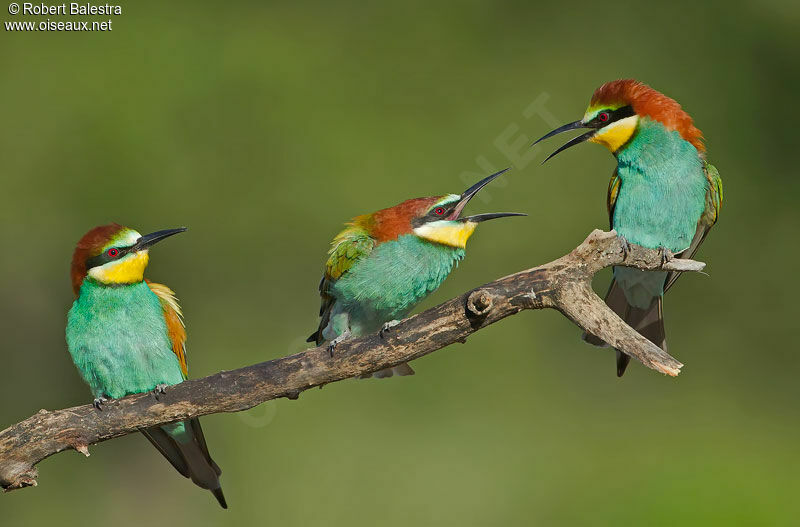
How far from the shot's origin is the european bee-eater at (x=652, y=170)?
10.3ft

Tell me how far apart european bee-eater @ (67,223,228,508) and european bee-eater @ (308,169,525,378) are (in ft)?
2.03

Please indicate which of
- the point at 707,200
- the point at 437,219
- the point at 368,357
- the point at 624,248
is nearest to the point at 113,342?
the point at 368,357

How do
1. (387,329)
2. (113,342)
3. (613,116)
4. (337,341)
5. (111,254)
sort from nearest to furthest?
(387,329) < (337,341) < (613,116) < (111,254) < (113,342)

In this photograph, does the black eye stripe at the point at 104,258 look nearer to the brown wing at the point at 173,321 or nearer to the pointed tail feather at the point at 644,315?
the brown wing at the point at 173,321

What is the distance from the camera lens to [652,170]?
130 inches

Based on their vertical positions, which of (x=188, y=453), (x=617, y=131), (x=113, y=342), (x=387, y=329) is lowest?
(x=188, y=453)

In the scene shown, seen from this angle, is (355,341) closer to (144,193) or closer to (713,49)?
Answer: (144,193)

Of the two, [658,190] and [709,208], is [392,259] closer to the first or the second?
[658,190]

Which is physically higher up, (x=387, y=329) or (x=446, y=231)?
(x=446, y=231)

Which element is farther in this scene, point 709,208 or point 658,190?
point 709,208

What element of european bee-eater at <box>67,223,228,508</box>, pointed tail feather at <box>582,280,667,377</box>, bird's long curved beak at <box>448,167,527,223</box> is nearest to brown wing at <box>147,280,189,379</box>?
european bee-eater at <box>67,223,228,508</box>

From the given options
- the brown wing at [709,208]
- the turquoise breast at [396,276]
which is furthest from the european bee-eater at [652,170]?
the turquoise breast at [396,276]

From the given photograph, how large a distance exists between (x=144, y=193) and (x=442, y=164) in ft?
6.94

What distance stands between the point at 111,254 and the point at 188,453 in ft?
2.56
